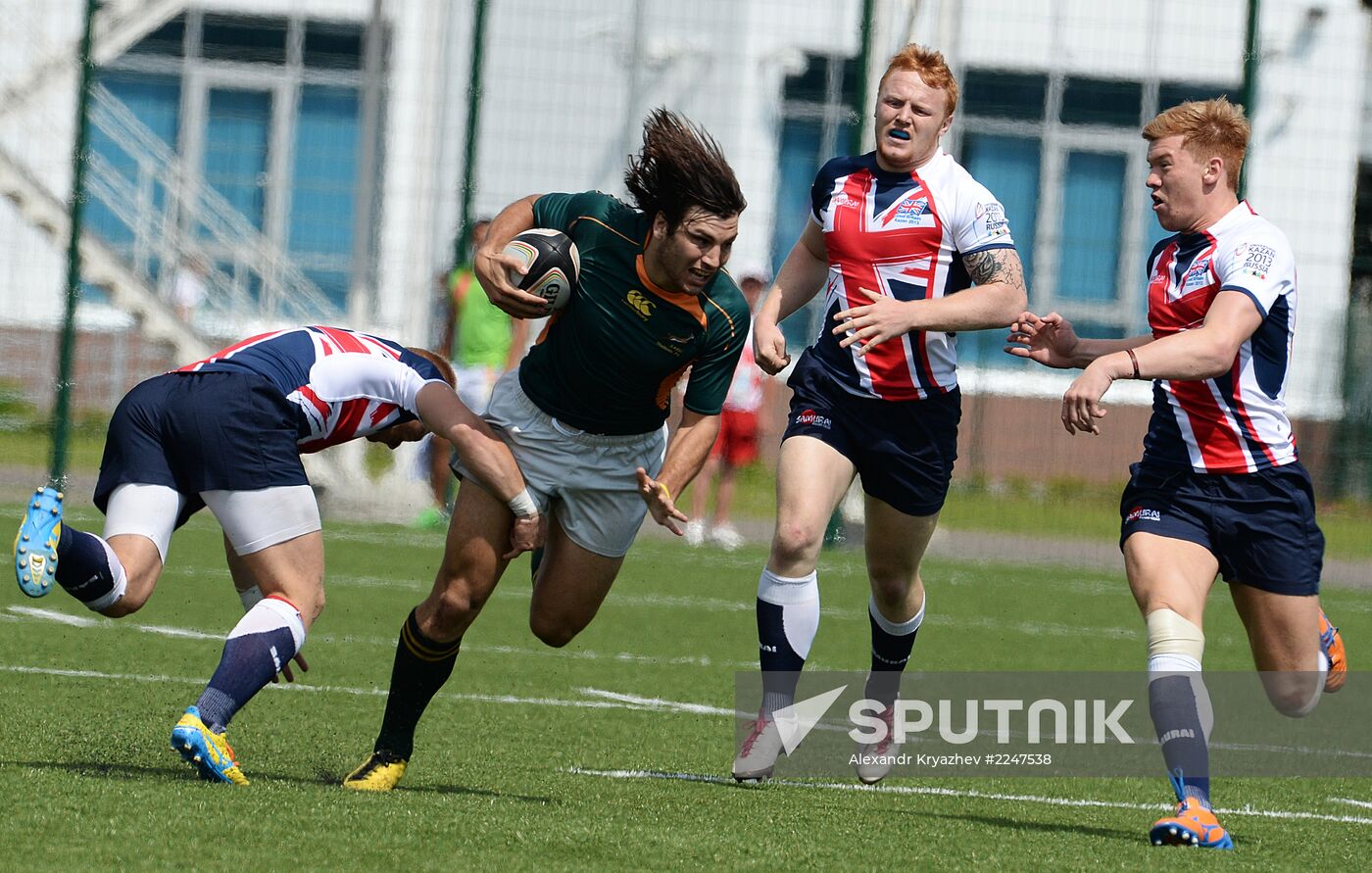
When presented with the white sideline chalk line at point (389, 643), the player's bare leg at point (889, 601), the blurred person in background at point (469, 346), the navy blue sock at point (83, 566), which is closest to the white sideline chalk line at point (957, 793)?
A: the player's bare leg at point (889, 601)

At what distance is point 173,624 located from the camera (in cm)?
880

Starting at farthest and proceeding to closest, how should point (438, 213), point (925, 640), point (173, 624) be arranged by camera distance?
1. point (438, 213)
2. point (925, 640)
3. point (173, 624)

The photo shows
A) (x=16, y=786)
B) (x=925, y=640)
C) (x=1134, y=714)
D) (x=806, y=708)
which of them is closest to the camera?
(x=16, y=786)

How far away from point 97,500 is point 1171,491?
3.05m

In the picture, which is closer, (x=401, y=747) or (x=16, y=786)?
(x=16, y=786)

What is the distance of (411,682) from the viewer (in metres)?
5.67

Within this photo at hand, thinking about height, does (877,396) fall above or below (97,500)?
above

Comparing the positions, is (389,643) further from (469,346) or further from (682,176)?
(469,346)

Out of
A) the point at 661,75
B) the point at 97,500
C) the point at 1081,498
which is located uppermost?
the point at 661,75

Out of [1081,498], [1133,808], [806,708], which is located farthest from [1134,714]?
[1081,498]

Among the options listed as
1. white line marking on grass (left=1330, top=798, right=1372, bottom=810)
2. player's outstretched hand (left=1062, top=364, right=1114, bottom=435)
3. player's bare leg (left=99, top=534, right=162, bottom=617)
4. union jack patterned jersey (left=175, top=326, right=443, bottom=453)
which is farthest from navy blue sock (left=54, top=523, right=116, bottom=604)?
white line marking on grass (left=1330, top=798, right=1372, bottom=810)

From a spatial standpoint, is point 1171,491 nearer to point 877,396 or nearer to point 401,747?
point 877,396

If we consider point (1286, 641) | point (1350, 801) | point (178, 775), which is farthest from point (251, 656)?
point (1350, 801)

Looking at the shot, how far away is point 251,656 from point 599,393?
132 centimetres
